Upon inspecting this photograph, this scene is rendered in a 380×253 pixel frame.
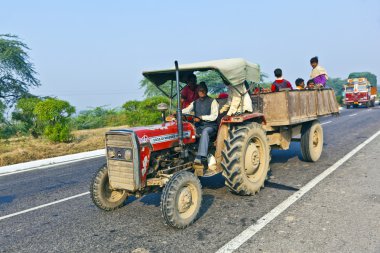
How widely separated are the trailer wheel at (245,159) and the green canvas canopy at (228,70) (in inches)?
32.1

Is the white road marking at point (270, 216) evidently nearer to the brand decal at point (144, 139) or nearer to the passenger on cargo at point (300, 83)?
the brand decal at point (144, 139)

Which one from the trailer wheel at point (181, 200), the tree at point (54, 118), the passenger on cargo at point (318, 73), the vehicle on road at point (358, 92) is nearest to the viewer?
the trailer wheel at point (181, 200)

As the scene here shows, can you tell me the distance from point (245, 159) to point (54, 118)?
10.00 m

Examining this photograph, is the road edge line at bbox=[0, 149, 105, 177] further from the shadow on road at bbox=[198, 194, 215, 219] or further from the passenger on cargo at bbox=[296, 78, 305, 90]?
the passenger on cargo at bbox=[296, 78, 305, 90]

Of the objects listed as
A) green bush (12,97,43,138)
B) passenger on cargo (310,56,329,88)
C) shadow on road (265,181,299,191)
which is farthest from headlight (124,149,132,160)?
green bush (12,97,43,138)

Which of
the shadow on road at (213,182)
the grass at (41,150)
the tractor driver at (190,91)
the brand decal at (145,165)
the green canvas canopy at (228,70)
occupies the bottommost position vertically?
the shadow on road at (213,182)

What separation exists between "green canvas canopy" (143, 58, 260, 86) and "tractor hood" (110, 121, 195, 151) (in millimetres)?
941

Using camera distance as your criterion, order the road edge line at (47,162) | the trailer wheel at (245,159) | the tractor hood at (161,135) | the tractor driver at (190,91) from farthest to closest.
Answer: the road edge line at (47,162), the tractor driver at (190,91), the trailer wheel at (245,159), the tractor hood at (161,135)

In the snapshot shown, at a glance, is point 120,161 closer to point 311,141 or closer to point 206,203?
point 206,203

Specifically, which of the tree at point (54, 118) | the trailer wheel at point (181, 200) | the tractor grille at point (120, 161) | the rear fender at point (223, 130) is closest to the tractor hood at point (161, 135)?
the tractor grille at point (120, 161)

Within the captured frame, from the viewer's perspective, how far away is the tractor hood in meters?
4.28

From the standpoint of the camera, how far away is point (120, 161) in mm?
4336

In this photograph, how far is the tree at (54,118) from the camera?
12.5 metres

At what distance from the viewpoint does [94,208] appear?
4.93 m
